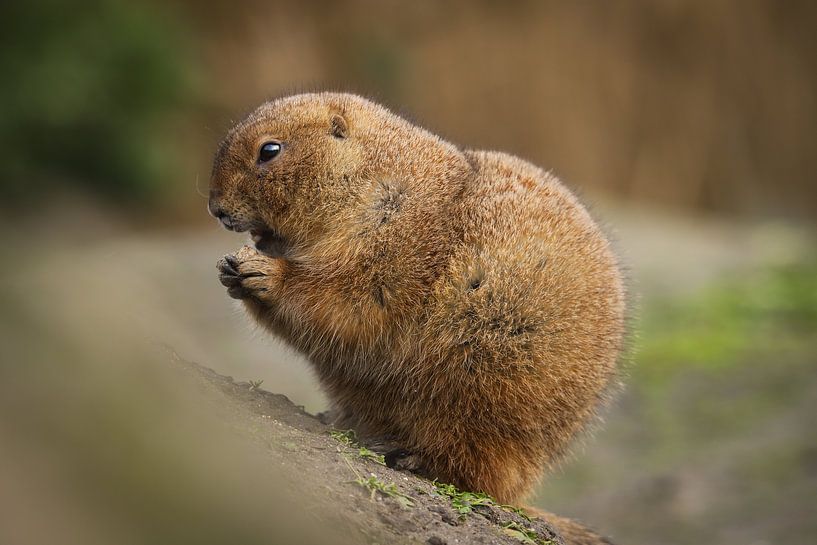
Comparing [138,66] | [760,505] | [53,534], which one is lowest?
[53,534]

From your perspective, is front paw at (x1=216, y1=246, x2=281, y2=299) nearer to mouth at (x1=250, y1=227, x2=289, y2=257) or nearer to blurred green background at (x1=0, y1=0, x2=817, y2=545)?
mouth at (x1=250, y1=227, x2=289, y2=257)

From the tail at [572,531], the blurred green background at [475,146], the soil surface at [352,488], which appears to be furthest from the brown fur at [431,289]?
the blurred green background at [475,146]

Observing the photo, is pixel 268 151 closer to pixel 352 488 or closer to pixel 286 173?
pixel 286 173

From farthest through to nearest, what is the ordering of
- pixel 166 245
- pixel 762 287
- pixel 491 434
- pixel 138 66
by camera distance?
pixel 138 66, pixel 166 245, pixel 762 287, pixel 491 434

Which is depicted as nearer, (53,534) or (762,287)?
(53,534)

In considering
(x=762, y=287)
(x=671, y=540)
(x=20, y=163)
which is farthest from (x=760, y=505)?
(x=20, y=163)

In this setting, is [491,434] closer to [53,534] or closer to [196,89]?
[53,534]

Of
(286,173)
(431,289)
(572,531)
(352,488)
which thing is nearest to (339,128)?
(286,173)
